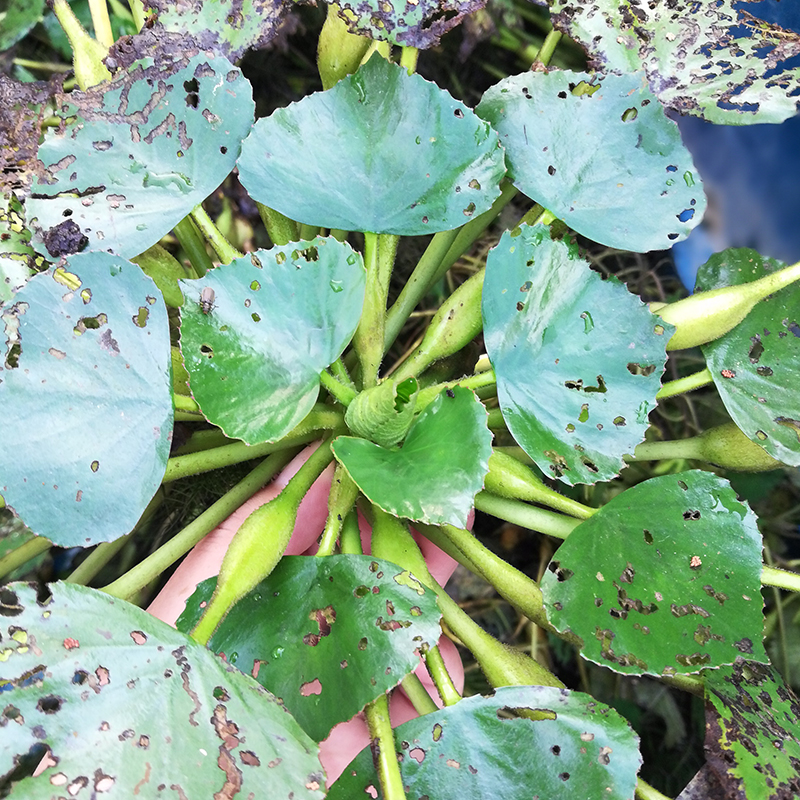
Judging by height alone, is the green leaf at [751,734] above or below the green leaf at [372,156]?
below

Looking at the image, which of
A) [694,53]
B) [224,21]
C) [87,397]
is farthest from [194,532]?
[694,53]

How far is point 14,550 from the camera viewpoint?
0.74 metres

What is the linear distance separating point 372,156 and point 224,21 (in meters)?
0.25

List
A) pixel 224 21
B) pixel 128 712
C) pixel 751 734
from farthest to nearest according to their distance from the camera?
→ pixel 224 21 → pixel 751 734 → pixel 128 712

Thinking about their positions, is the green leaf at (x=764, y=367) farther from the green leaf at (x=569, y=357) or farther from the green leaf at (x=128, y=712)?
the green leaf at (x=128, y=712)

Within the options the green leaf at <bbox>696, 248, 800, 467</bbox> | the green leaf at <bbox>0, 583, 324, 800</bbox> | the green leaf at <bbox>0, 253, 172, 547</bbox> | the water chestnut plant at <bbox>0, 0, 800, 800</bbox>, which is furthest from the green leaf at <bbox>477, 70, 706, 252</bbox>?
the green leaf at <bbox>0, 583, 324, 800</bbox>

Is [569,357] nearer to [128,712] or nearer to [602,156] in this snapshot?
[602,156]

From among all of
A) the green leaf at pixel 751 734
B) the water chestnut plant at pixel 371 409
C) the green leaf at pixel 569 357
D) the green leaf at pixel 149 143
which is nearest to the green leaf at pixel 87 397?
the water chestnut plant at pixel 371 409

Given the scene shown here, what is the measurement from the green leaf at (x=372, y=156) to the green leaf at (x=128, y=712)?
1.26 feet

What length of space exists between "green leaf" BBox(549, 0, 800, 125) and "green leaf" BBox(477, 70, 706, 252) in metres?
0.08

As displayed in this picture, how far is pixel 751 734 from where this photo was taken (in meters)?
0.57

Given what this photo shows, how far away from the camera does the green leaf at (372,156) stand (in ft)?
1.93

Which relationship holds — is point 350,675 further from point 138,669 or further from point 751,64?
point 751,64

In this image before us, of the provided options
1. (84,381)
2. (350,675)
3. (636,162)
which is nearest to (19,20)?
(84,381)
